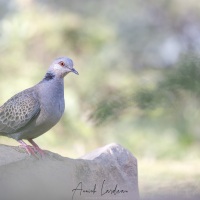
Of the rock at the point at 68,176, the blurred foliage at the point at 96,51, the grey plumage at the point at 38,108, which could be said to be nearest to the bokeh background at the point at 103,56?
the blurred foliage at the point at 96,51

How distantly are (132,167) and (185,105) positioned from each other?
2.17 metres

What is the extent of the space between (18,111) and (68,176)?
2.05ft

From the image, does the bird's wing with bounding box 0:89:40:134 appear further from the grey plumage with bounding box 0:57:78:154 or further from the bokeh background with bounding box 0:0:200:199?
the bokeh background with bounding box 0:0:200:199

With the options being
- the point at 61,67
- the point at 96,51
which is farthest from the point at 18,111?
the point at 96,51

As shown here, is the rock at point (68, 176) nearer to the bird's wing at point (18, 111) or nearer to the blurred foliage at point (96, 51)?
the bird's wing at point (18, 111)

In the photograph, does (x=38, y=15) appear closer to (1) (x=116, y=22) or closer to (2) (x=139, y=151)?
(1) (x=116, y=22)

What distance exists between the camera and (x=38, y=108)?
4.31m

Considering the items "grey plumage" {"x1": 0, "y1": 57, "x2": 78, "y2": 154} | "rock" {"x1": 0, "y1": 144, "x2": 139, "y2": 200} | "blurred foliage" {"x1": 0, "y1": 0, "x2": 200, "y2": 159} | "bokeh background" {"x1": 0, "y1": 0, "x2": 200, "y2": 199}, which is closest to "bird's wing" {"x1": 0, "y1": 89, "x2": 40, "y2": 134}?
"grey plumage" {"x1": 0, "y1": 57, "x2": 78, "y2": 154}

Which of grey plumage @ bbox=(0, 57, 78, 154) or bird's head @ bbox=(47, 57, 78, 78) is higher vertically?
→ bird's head @ bbox=(47, 57, 78, 78)

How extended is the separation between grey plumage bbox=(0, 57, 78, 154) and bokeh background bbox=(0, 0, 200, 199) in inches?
65.4

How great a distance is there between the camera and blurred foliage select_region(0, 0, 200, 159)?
8828 millimetres

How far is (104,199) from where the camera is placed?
4.24 meters

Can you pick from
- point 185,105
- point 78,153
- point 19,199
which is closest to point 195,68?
point 185,105

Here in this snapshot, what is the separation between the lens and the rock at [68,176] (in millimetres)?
3869
